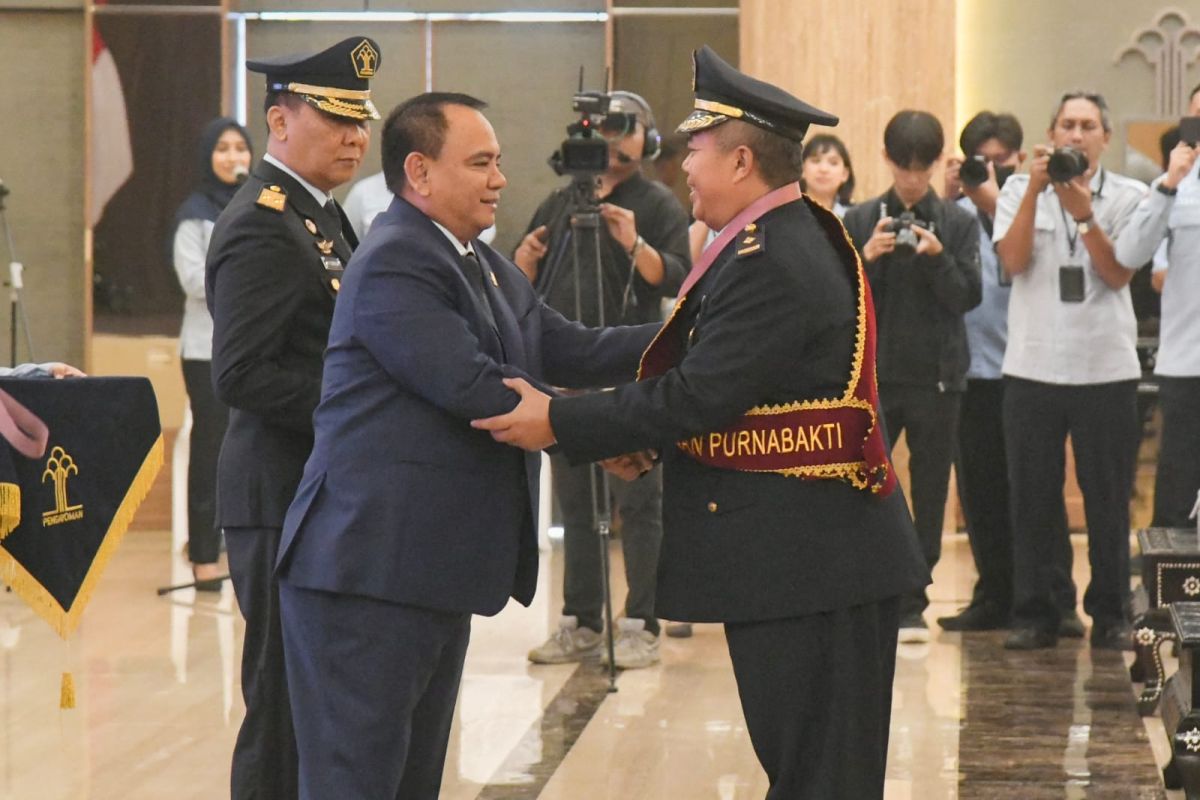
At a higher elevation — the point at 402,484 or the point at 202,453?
the point at 402,484

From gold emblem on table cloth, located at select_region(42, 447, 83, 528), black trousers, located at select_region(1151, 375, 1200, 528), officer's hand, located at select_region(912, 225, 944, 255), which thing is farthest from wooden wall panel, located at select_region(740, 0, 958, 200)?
gold emblem on table cloth, located at select_region(42, 447, 83, 528)

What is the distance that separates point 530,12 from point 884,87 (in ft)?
5.47

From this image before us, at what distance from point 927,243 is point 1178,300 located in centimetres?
76

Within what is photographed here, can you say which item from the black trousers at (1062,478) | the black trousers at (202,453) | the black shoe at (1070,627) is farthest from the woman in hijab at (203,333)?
the black shoe at (1070,627)

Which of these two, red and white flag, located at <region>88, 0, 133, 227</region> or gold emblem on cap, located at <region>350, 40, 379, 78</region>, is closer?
gold emblem on cap, located at <region>350, 40, 379, 78</region>

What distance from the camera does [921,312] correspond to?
5.45m

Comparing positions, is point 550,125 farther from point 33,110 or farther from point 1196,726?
point 1196,726

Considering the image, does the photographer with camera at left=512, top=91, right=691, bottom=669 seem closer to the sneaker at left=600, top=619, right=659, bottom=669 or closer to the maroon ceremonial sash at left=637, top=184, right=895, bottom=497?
the sneaker at left=600, top=619, right=659, bottom=669

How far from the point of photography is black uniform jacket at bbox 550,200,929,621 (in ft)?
8.39

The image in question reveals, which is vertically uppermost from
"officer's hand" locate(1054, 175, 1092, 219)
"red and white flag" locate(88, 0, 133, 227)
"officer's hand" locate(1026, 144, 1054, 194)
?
"red and white flag" locate(88, 0, 133, 227)

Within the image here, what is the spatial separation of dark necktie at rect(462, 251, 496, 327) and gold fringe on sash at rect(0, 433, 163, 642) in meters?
1.16

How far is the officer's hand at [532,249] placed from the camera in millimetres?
5074

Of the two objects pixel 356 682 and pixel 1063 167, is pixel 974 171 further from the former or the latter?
pixel 356 682

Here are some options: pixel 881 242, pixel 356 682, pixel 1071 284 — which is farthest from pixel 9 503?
pixel 1071 284
